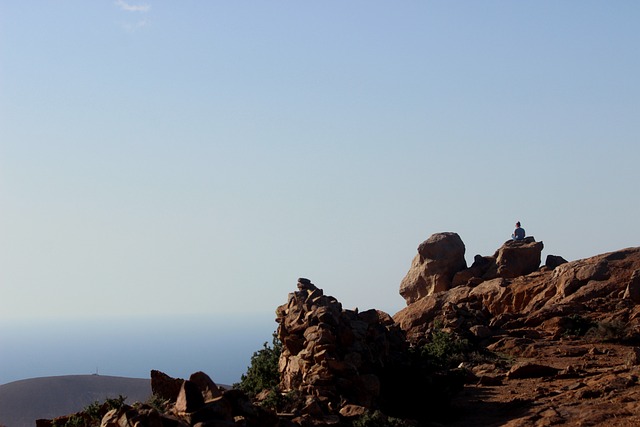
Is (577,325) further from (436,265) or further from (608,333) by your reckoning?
(436,265)

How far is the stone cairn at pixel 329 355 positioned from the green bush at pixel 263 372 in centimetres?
61

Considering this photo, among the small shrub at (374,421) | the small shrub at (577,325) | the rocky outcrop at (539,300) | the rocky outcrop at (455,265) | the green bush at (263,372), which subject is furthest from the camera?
the rocky outcrop at (455,265)

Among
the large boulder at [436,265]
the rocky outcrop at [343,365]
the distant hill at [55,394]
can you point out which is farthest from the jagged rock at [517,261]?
the distant hill at [55,394]

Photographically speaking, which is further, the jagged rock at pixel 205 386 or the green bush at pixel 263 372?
the green bush at pixel 263 372

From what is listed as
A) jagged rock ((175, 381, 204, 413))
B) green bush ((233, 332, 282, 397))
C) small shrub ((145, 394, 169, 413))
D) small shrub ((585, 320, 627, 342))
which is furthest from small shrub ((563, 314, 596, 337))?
jagged rock ((175, 381, 204, 413))

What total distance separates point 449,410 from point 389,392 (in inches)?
61.5

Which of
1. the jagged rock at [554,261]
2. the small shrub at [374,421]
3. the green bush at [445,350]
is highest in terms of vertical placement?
the jagged rock at [554,261]

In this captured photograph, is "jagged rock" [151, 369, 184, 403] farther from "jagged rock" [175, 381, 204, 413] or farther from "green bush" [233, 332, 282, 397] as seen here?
"jagged rock" [175, 381, 204, 413]

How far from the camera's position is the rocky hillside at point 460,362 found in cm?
1842

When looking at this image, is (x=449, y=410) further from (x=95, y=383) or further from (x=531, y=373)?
(x=95, y=383)

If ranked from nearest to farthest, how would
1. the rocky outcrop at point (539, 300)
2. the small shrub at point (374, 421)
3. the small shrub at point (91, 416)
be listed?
1. the small shrub at point (91, 416)
2. the small shrub at point (374, 421)
3. the rocky outcrop at point (539, 300)

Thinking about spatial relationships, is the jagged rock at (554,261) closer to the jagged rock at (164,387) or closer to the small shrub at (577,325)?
the small shrub at (577,325)

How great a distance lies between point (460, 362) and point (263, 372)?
7.37m

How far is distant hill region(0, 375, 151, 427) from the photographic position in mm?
67312
